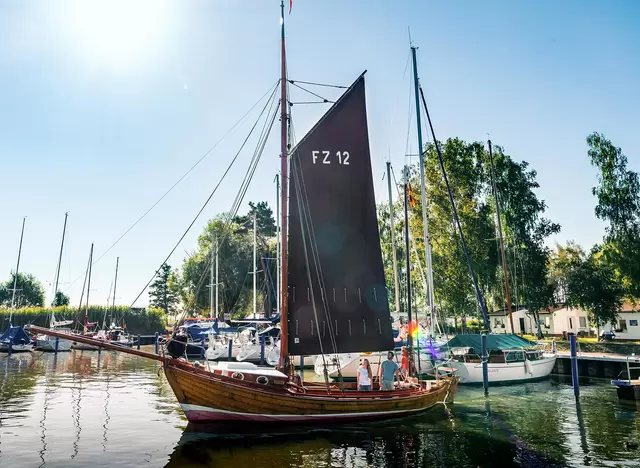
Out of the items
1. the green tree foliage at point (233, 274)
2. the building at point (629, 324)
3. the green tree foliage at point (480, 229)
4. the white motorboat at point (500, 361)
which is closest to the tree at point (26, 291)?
the green tree foliage at point (233, 274)

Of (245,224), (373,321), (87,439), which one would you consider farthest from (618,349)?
(245,224)

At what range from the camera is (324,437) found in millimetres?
14883

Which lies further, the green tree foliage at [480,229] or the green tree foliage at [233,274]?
the green tree foliage at [233,274]

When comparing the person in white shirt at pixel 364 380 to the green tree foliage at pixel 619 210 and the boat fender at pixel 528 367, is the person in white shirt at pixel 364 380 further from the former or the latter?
the green tree foliage at pixel 619 210

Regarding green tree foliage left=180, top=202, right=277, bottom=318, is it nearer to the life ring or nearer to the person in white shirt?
the person in white shirt

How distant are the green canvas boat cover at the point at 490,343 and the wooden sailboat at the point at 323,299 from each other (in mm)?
7843

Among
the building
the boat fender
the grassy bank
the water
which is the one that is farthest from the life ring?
the building

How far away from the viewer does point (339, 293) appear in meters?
17.1

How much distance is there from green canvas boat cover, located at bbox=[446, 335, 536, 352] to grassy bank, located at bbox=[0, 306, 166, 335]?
43344mm

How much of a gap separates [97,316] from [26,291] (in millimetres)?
64522

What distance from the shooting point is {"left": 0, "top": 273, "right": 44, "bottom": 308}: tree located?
112562 millimetres

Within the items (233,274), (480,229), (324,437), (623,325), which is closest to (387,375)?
(324,437)

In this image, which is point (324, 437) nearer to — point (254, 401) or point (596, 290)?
point (254, 401)

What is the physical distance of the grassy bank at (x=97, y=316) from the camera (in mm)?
57188
